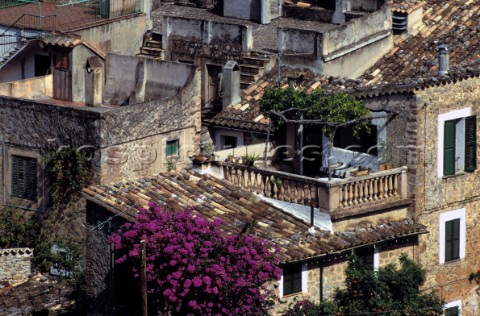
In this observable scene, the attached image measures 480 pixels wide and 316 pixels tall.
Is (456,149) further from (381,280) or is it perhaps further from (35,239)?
(35,239)

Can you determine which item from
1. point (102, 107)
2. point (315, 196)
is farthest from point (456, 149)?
point (102, 107)

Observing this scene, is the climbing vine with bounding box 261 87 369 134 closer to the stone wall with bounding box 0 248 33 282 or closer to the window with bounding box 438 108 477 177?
the window with bounding box 438 108 477 177

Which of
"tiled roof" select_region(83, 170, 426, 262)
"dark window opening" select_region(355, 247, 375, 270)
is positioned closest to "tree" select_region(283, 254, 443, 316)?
"dark window opening" select_region(355, 247, 375, 270)

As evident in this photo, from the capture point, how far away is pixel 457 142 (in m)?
45.3

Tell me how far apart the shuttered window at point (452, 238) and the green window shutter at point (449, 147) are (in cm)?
126

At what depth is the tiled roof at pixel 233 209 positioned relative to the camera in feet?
140

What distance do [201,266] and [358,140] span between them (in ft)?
22.8

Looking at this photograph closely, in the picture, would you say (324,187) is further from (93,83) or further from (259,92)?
(93,83)

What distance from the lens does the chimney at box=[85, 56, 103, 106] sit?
51.2 meters

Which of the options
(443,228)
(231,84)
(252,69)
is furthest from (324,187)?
(252,69)

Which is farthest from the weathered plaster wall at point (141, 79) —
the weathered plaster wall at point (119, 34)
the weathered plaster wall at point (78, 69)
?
the weathered plaster wall at point (119, 34)

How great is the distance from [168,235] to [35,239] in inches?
299

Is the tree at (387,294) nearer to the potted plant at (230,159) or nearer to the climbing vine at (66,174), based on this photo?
the potted plant at (230,159)

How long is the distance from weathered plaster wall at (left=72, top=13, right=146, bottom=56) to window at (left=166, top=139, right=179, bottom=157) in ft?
22.0
